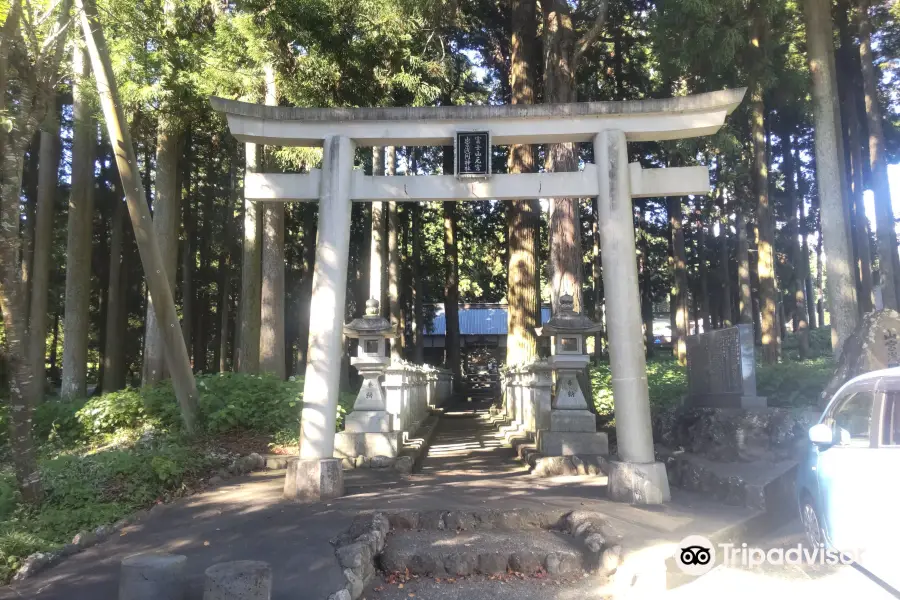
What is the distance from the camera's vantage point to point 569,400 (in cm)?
1092

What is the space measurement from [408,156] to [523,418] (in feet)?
41.9

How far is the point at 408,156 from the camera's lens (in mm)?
23719

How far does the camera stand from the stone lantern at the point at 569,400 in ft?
34.9

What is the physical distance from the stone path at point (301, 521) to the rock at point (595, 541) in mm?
282

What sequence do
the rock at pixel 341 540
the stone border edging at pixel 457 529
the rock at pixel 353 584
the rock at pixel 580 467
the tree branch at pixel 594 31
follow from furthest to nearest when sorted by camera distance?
the tree branch at pixel 594 31 < the rock at pixel 580 467 < the rock at pixel 341 540 < the stone border edging at pixel 457 529 < the rock at pixel 353 584

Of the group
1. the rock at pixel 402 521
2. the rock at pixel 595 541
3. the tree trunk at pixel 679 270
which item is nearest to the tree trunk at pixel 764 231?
the tree trunk at pixel 679 270

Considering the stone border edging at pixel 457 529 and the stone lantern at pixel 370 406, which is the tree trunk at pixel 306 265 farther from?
the stone border edging at pixel 457 529

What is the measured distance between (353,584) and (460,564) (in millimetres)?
1171

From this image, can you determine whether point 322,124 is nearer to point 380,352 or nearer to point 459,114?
point 459,114

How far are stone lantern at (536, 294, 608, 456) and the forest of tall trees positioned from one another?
88.3 inches

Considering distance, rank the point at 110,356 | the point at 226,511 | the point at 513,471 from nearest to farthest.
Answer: the point at 226,511, the point at 513,471, the point at 110,356

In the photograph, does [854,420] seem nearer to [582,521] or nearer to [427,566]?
[582,521]

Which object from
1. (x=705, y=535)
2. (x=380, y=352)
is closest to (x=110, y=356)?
(x=380, y=352)

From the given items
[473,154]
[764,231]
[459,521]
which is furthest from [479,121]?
[764,231]
